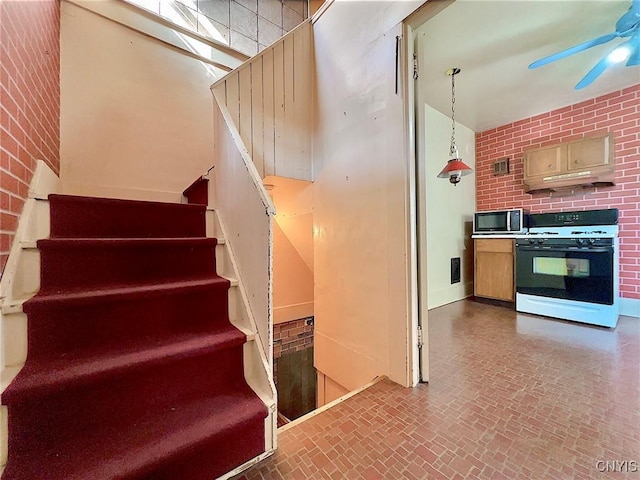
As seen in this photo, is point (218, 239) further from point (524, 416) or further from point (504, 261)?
point (504, 261)

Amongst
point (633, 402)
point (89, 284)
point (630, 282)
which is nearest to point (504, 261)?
point (630, 282)

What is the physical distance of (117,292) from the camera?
1030mm

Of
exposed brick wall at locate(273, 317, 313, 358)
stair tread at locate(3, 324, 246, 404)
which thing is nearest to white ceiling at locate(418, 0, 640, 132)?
stair tread at locate(3, 324, 246, 404)

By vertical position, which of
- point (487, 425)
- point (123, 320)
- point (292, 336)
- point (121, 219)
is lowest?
point (292, 336)

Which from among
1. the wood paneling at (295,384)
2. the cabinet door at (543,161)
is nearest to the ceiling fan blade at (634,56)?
the cabinet door at (543,161)

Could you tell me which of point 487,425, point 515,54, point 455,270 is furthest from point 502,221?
point 487,425

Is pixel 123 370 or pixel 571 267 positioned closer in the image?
pixel 123 370

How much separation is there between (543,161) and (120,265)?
→ 4479 millimetres

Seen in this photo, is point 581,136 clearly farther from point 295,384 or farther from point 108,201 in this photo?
point 108,201

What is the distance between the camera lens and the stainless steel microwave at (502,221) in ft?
10.6

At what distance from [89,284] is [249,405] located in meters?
0.89

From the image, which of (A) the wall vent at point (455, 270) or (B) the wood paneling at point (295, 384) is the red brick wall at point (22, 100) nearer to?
(B) the wood paneling at point (295, 384)

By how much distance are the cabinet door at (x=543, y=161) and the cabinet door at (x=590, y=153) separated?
0.10 meters

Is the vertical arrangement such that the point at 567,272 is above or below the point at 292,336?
A: above
